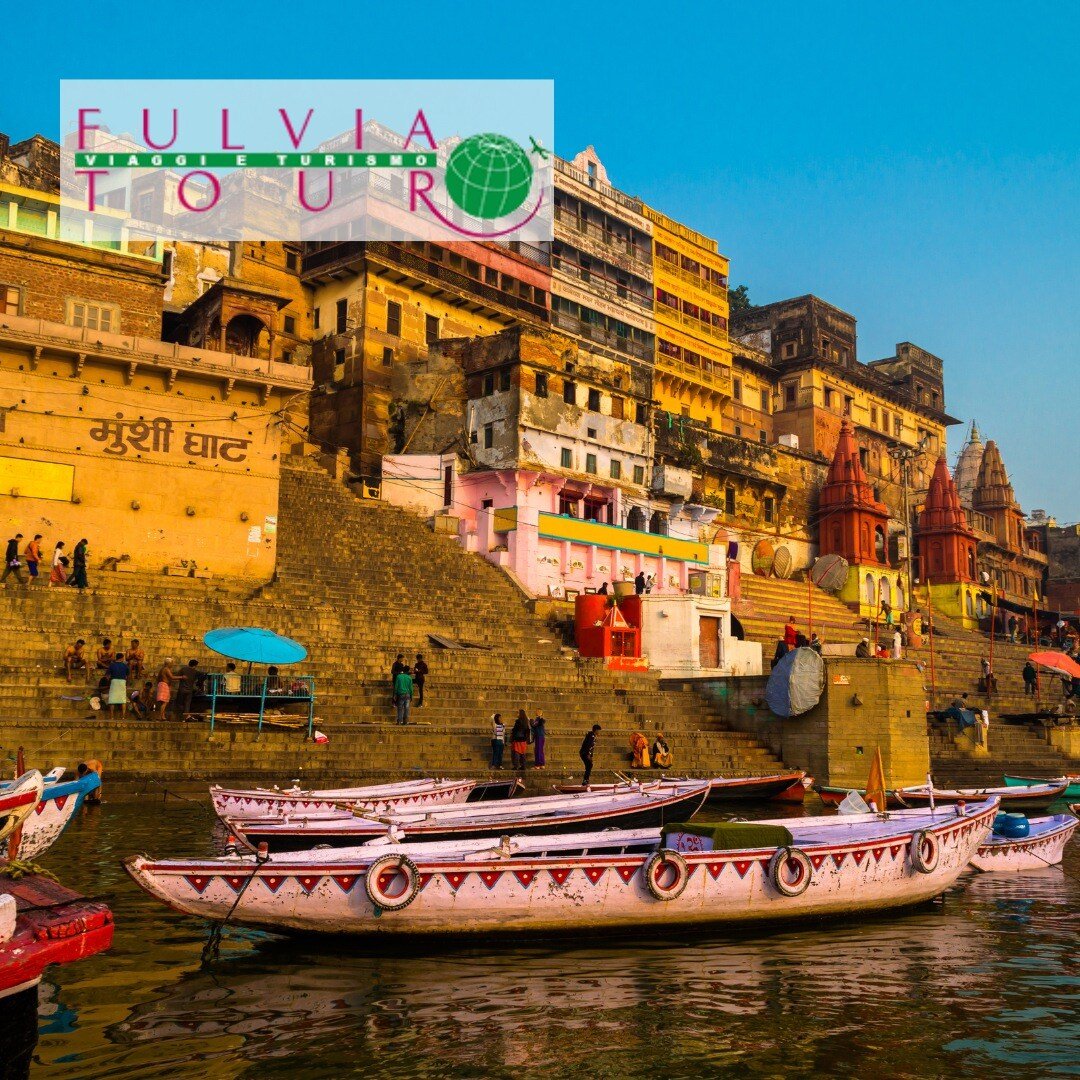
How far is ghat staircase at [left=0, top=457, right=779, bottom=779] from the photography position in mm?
18156

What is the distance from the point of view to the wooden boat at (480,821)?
11.1m

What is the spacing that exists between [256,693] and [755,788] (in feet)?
30.3

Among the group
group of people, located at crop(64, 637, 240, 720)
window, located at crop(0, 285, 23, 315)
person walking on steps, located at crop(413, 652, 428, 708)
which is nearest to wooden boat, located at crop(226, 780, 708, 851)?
group of people, located at crop(64, 637, 240, 720)

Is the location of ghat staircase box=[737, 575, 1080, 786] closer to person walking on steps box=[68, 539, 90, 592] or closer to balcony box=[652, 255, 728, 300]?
balcony box=[652, 255, 728, 300]

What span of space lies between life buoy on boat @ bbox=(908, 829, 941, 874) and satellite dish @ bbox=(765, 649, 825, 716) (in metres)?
12.2

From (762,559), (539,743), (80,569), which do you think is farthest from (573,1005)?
(762,559)

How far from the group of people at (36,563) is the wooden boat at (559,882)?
15.0m

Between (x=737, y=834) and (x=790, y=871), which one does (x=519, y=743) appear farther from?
(x=790, y=871)

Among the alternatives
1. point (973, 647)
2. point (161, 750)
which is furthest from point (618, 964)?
point (973, 647)

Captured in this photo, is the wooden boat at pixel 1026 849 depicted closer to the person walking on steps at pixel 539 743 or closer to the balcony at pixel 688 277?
the person walking on steps at pixel 539 743

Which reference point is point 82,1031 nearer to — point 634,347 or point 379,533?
point 379,533

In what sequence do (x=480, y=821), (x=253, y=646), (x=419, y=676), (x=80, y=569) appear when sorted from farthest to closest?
(x=80, y=569) < (x=419, y=676) < (x=253, y=646) < (x=480, y=821)

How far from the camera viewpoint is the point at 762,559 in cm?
4897

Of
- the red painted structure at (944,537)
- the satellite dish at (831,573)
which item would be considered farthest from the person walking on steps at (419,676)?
the red painted structure at (944,537)
